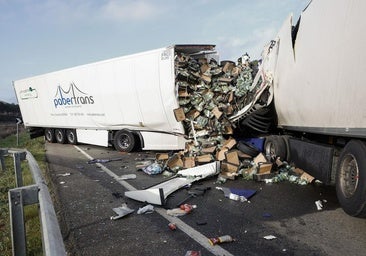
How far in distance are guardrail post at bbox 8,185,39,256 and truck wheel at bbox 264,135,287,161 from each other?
6184 millimetres

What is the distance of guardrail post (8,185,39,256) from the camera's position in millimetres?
2834

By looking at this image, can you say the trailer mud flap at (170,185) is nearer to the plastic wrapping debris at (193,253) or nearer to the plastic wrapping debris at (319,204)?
the plastic wrapping debris at (193,253)

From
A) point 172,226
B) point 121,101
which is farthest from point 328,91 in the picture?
point 121,101

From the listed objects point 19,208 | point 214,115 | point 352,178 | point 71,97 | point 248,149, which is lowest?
point 248,149

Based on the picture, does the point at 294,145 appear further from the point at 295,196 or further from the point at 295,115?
the point at 295,196

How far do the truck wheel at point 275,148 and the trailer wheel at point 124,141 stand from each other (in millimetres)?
5198

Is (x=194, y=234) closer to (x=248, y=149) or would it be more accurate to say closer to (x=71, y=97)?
(x=248, y=149)

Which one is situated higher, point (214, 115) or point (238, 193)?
point (214, 115)

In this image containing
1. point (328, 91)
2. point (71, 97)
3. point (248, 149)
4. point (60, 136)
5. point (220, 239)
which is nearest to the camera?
point (220, 239)

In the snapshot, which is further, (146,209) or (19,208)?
(146,209)

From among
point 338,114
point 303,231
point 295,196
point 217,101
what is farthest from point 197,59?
point 303,231

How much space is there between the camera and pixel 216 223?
504 centimetres

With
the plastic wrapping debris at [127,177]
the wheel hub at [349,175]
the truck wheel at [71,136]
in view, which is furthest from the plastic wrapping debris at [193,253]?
the truck wheel at [71,136]

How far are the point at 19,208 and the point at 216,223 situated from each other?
285cm
